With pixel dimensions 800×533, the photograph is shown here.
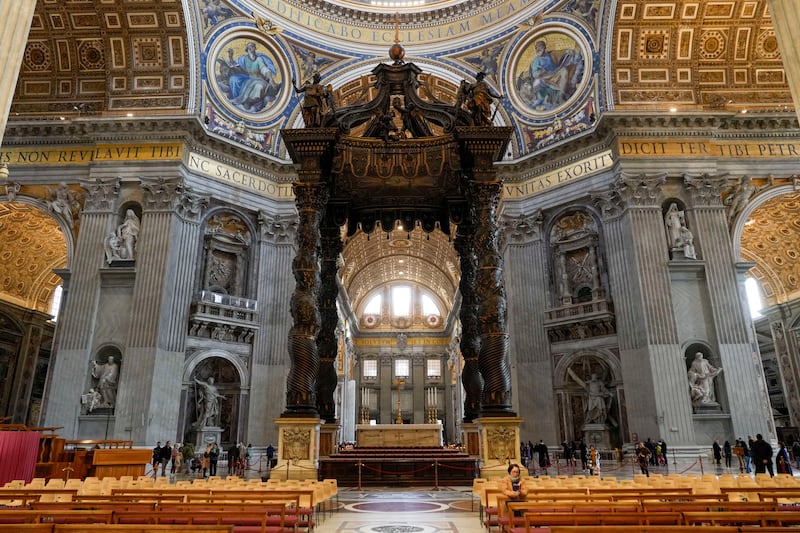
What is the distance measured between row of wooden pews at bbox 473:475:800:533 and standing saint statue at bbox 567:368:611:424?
37.1 ft

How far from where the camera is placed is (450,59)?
21969mm

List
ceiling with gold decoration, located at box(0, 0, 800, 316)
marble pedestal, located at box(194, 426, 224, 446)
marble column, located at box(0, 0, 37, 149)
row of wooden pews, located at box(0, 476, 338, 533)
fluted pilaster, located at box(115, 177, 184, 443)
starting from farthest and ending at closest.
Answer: ceiling with gold decoration, located at box(0, 0, 800, 316) → marble pedestal, located at box(194, 426, 224, 446) → fluted pilaster, located at box(115, 177, 184, 443) → marble column, located at box(0, 0, 37, 149) → row of wooden pews, located at box(0, 476, 338, 533)

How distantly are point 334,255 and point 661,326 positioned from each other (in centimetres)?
1043

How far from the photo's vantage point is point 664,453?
14.2 meters

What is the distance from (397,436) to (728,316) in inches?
421

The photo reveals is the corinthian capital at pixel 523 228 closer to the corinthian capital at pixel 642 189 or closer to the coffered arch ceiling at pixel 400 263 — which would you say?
the corinthian capital at pixel 642 189

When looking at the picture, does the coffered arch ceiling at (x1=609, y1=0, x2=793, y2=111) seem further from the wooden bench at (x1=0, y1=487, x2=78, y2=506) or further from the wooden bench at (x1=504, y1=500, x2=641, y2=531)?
the wooden bench at (x1=0, y1=487, x2=78, y2=506)

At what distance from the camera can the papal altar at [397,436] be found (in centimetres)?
1337

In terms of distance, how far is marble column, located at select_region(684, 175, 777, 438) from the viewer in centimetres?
1544

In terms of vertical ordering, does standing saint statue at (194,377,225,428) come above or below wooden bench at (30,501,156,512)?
above

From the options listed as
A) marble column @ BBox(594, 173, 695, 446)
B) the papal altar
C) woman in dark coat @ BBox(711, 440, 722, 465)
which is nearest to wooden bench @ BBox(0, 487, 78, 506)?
the papal altar

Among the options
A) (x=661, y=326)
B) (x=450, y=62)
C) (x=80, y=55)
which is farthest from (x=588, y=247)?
(x=80, y=55)

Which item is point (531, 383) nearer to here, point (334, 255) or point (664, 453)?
point (664, 453)

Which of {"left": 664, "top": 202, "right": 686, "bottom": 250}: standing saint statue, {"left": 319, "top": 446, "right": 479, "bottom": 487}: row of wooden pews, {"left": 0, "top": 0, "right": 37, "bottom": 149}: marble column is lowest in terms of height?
{"left": 319, "top": 446, "right": 479, "bottom": 487}: row of wooden pews
